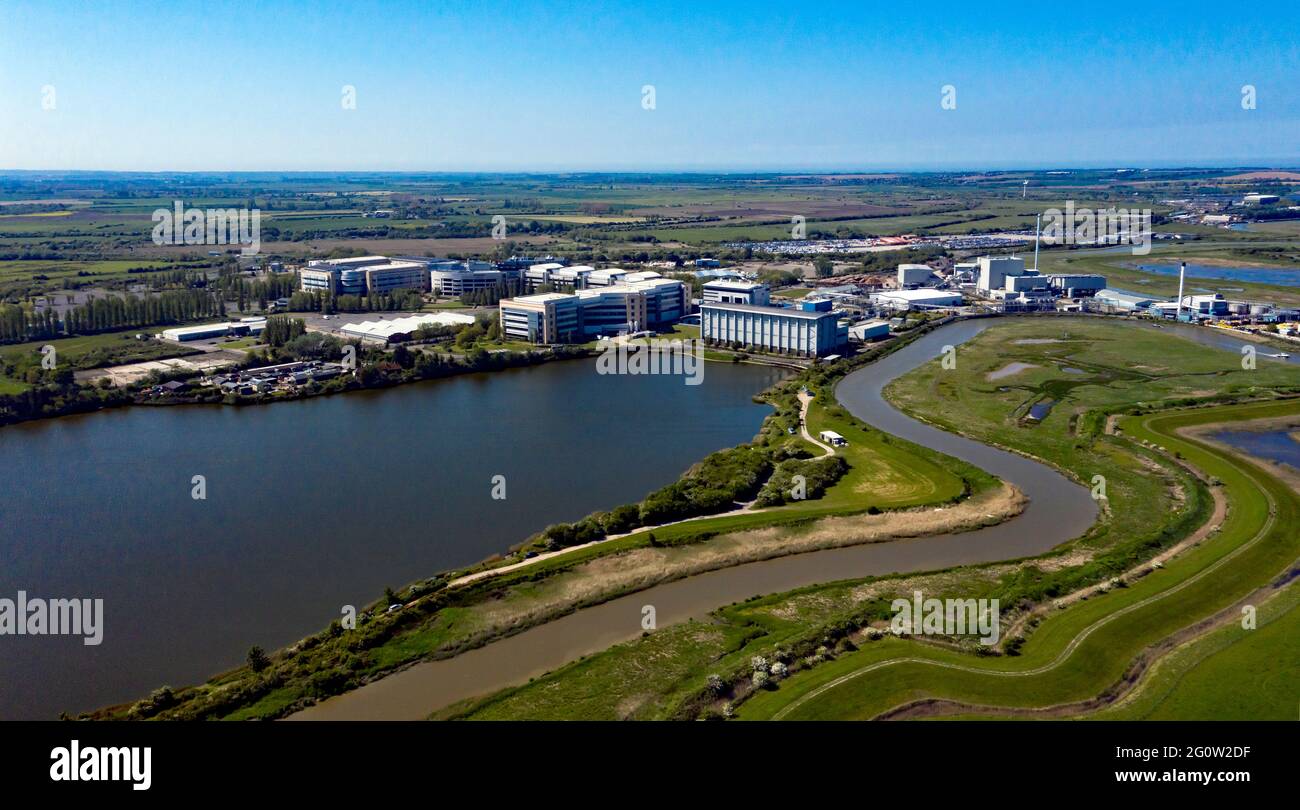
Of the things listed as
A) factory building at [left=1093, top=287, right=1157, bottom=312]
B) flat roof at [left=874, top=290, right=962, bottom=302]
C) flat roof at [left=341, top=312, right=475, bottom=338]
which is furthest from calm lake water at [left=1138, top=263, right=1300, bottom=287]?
flat roof at [left=341, top=312, right=475, bottom=338]

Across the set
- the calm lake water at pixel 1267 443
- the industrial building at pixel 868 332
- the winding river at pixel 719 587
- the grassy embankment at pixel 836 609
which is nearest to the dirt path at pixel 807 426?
the winding river at pixel 719 587

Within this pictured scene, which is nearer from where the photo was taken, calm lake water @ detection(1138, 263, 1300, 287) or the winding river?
the winding river

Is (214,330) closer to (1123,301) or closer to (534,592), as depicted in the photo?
(534,592)

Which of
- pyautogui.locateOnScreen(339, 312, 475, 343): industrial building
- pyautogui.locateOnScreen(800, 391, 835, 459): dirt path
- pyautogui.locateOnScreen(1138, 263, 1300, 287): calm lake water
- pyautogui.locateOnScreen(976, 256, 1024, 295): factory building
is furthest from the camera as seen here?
pyautogui.locateOnScreen(1138, 263, 1300, 287): calm lake water

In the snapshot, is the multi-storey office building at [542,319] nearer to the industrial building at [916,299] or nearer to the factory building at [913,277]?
the industrial building at [916,299]

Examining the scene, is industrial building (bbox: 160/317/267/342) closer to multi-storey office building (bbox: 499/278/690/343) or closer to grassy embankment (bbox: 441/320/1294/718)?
multi-storey office building (bbox: 499/278/690/343)
